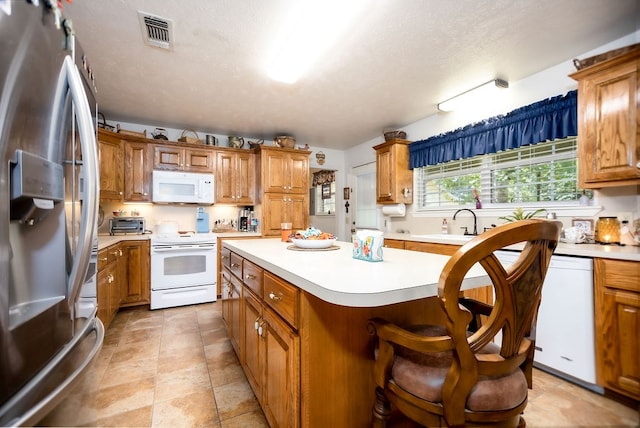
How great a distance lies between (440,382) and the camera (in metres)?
0.82

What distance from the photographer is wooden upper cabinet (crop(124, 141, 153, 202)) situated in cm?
364

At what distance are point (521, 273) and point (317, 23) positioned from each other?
1.84m

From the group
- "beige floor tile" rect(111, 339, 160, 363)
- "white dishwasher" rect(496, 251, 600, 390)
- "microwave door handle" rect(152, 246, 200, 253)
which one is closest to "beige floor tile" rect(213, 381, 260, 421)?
"beige floor tile" rect(111, 339, 160, 363)

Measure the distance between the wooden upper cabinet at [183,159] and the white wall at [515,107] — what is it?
9.71 feet

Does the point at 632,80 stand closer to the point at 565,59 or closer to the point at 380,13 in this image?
the point at 565,59

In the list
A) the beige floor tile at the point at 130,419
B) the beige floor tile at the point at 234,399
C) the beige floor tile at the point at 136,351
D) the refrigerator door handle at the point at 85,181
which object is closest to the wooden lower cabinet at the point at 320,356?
the beige floor tile at the point at 234,399

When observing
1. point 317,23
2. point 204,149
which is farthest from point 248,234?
point 317,23

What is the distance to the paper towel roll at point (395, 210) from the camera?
404 cm

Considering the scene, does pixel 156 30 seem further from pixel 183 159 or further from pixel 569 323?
pixel 569 323

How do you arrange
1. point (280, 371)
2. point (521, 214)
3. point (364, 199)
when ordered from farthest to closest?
point (364, 199), point (521, 214), point (280, 371)

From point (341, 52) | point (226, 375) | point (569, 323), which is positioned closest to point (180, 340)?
point (226, 375)

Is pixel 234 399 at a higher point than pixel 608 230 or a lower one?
lower

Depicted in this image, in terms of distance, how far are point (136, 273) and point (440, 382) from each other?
148 inches

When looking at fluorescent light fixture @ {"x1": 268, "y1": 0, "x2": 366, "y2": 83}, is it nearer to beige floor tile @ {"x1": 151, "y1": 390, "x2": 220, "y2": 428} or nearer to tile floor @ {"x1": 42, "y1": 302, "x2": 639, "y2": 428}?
tile floor @ {"x1": 42, "y1": 302, "x2": 639, "y2": 428}
